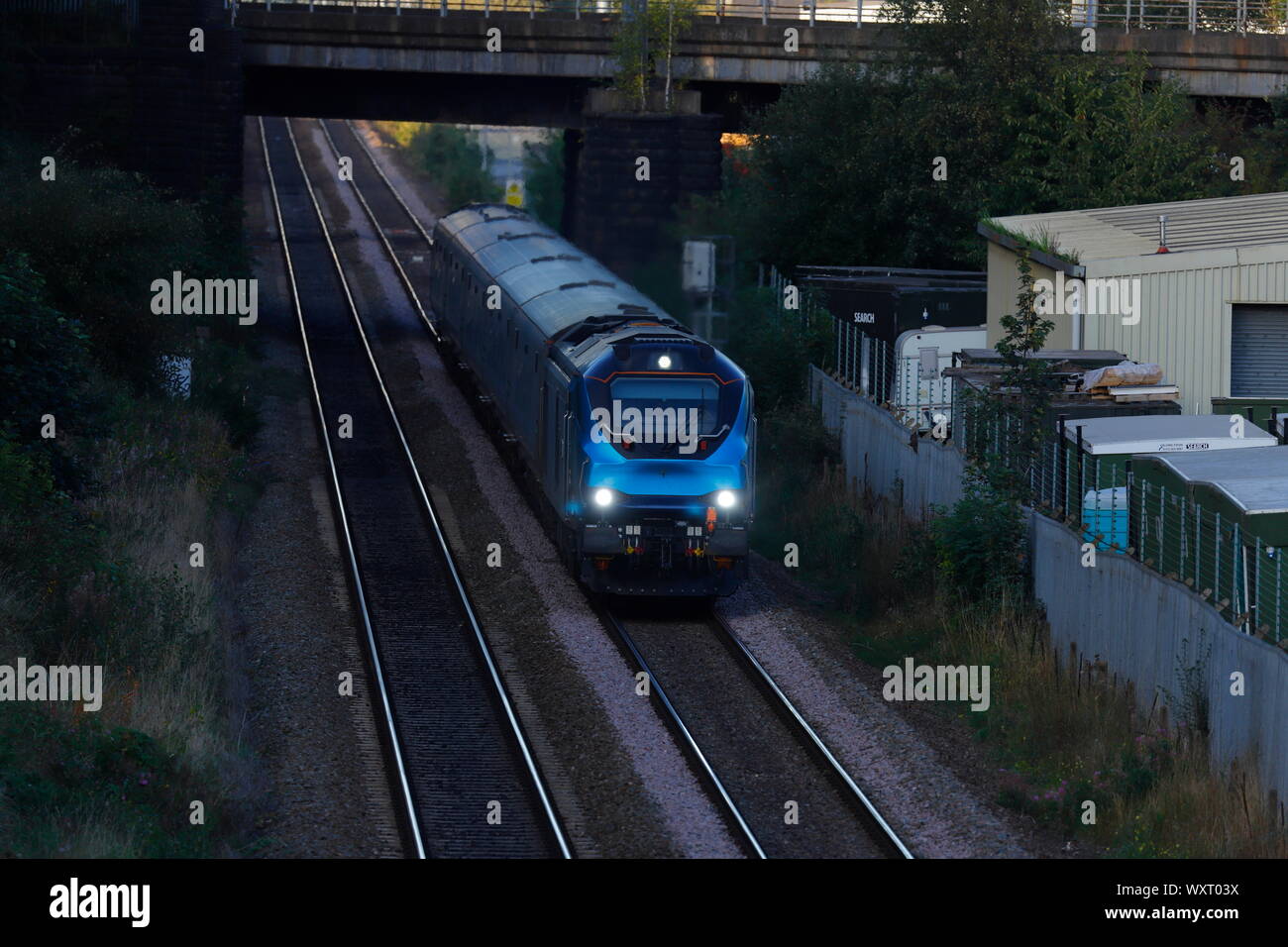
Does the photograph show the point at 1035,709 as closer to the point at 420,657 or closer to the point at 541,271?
the point at 420,657

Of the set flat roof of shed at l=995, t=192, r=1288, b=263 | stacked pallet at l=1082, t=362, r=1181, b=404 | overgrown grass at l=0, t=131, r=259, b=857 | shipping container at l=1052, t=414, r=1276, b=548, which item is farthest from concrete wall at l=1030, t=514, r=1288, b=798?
overgrown grass at l=0, t=131, r=259, b=857

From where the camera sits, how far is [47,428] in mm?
18969

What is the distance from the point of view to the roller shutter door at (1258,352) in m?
23.1

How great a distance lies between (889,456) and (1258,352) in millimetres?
5310

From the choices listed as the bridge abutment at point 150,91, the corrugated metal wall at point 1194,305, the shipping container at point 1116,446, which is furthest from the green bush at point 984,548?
the bridge abutment at point 150,91

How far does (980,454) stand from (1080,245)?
497cm

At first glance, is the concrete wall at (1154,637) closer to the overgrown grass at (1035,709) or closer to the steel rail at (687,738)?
the overgrown grass at (1035,709)

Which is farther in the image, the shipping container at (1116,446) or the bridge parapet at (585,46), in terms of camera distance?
the bridge parapet at (585,46)

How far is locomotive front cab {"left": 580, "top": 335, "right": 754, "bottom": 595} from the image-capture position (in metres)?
19.3

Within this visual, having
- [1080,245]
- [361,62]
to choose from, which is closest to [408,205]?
[361,62]

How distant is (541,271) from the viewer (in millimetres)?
27031

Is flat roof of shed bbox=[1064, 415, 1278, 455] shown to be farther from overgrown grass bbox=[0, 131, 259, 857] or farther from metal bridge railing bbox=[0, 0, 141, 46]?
metal bridge railing bbox=[0, 0, 141, 46]

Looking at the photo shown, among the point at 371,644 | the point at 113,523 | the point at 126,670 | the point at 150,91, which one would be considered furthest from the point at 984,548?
the point at 150,91

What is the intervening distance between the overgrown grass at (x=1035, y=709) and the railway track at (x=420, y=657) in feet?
14.0
